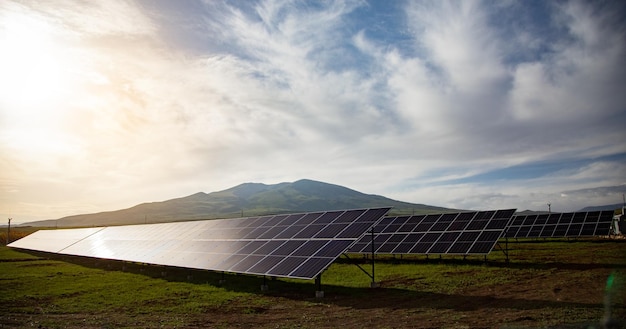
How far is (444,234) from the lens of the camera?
37.0 meters

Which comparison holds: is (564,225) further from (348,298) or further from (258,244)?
(348,298)

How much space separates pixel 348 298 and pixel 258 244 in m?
8.63

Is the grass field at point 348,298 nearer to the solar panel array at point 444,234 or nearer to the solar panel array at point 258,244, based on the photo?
the solar panel array at point 444,234

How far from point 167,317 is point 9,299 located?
1252cm

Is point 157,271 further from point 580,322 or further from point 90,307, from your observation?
point 580,322

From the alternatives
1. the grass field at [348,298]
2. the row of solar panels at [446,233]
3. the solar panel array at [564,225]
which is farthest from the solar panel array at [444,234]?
the solar panel array at [564,225]

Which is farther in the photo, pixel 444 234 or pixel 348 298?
pixel 444 234

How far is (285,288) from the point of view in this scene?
82.0 ft

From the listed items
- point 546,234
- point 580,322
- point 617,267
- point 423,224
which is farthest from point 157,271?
point 546,234

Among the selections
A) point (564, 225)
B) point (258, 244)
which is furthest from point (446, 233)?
point (564, 225)

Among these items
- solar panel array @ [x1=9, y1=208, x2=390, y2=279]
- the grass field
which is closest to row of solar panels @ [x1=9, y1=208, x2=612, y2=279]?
solar panel array @ [x1=9, y1=208, x2=390, y2=279]

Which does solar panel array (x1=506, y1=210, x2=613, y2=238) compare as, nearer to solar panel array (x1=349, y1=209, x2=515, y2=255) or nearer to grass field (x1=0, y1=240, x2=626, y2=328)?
solar panel array (x1=349, y1=209, x2=515, y2=255)

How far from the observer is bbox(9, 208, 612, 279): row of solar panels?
23406 mm

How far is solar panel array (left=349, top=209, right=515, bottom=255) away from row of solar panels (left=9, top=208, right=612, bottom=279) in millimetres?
72
